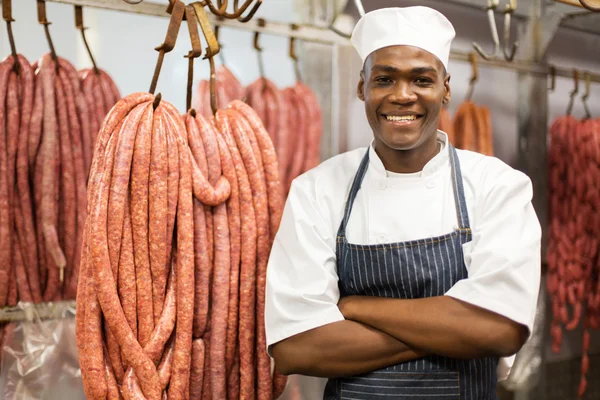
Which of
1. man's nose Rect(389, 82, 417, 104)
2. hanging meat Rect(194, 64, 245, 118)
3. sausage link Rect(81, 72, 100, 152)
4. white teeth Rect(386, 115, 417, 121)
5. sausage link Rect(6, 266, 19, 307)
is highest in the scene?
hanging meat Rect(194, 64, 245, 118)

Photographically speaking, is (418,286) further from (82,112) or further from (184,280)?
(82,112)

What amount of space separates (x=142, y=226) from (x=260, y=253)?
41 centimetres

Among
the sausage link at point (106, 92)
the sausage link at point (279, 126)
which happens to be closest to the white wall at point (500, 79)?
the sausage link at point (279, 126)

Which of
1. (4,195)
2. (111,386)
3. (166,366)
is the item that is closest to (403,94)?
(166,366)

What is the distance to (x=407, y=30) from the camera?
6.23 feet

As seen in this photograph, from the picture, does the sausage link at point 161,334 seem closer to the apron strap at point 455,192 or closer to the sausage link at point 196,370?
the sausage link at point 196,370

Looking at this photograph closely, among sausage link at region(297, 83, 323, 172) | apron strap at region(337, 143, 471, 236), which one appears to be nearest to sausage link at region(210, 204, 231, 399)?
apron strap at region(337, 143, 471, 236)

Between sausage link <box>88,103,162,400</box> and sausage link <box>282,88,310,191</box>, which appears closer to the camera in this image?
sausage link <box>88,103,162,400</box>

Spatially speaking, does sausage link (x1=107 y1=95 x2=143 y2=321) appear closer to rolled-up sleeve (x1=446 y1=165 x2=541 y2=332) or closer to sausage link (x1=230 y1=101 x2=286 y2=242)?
sausage link (x1=230 y1=101 x2=286 y2=242)

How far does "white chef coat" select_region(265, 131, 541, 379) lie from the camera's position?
178 cm

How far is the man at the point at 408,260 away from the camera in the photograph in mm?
1784

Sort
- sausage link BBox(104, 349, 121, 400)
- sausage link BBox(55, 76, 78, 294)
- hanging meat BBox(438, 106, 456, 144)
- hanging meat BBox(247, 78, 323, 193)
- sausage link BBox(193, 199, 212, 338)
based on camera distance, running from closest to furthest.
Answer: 1. sausage link BBox(104, 349, 121, 400)
2. sausage link BBox(193, 199, 212, 338)
3. sausage link BBox(55, 76, 78, 294)
4. hanging meat BBox(247, 78, 323, 193)
5. hanging meat BBox(438, 106, 456, 144)

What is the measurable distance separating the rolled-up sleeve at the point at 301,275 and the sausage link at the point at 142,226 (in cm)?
36

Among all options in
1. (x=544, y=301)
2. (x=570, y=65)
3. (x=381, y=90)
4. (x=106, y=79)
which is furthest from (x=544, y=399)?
(x=106, y=79)
